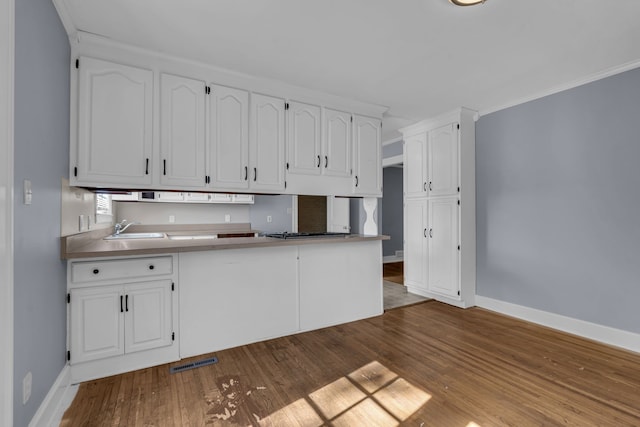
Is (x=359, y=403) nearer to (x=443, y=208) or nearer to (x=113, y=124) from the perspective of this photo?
(x=113, y=124)

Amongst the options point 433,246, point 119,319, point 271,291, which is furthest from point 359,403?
point 433,246

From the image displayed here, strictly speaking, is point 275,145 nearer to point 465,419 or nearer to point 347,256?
point 347,256

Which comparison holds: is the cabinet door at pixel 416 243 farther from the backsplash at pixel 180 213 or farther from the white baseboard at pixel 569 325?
the backsplash at pixel 180 213

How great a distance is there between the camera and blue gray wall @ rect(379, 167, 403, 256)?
715 cm

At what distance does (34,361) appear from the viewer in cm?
152

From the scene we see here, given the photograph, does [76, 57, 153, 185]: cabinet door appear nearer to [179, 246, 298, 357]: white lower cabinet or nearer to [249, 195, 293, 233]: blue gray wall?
[179, 246, 298, 357]: white lower cabinet

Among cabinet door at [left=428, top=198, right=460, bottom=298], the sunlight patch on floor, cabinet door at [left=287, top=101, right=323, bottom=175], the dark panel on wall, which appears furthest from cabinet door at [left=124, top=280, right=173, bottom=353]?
the dark panel on wall

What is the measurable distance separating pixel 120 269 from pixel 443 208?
3.52 m

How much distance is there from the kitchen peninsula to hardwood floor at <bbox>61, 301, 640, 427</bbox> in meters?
0.15

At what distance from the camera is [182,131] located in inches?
99.7

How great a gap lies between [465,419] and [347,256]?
5.78 feet

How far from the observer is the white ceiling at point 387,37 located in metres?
1.91

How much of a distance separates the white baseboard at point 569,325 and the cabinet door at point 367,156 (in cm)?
196

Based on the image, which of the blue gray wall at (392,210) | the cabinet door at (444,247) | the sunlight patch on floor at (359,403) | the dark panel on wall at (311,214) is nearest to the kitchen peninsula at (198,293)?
the sunlight patch on floor at (359,403)
